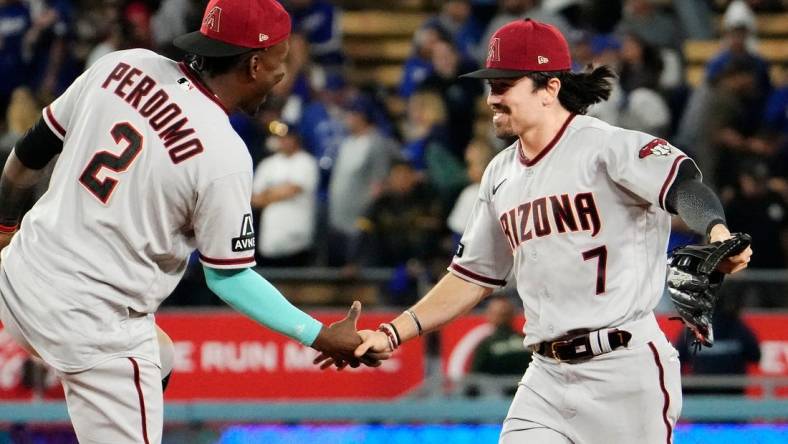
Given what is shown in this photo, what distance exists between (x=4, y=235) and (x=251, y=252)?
103cm

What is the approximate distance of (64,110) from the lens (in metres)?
4.72

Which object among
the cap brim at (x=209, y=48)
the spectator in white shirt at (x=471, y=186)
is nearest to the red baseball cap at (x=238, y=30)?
the cap brim at (x=209, y=48)

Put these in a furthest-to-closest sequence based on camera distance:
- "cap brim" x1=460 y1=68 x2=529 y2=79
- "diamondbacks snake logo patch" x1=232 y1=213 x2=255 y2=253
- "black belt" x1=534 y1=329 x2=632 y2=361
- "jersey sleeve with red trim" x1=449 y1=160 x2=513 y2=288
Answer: "jersey sleeve with red trim" x1=449 y1=160 x2=513 y2=288 < "cap brim" x1=460 y1=68 x2=529 y2=79 < "black belt" x1=534 y1=329 x2=632 y2=361 < "diamondbacks snake logo patch" x1=232 y1=213 x2=255 y2=253

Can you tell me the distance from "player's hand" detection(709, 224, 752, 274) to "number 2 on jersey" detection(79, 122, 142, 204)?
6.17 feet

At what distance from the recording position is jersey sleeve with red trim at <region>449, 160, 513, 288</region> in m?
5.48

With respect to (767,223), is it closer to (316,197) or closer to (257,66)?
(316,197)

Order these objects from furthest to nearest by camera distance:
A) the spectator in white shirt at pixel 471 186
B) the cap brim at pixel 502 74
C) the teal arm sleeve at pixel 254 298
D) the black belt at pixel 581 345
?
the spectator in white shirt at pixel 471 186
the cap brim at pixel 502 74
the black belt at pixel 581 345
the teal arm sleeve at pixel 254 298

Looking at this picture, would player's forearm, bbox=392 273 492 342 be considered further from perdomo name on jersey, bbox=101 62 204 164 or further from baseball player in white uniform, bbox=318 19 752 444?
perdomo name on jersey, bbox=101 62 204 164

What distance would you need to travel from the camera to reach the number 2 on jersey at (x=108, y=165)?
4457 mm

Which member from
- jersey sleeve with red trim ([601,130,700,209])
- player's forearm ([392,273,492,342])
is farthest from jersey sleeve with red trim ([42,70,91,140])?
jersey sleeve with red trim ([601,130,700,209])

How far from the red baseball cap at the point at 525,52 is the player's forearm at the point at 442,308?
2.90ft

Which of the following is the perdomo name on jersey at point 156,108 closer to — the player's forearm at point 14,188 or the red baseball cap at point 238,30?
the red baseball cap at point 238,30

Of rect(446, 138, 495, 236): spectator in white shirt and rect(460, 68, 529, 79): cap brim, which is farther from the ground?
rect(460, 68, 529, 79): cap brim

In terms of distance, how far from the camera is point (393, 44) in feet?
48.2
